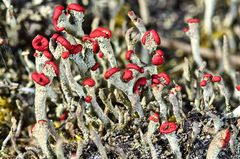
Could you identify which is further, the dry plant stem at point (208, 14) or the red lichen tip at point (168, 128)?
the dry plant stem at point (208, 14)

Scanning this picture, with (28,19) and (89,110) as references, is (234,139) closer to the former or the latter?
(89,110)

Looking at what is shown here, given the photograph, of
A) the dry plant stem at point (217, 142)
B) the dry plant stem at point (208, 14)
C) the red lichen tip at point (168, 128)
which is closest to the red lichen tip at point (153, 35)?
the red lichen tip at point (168, 128)

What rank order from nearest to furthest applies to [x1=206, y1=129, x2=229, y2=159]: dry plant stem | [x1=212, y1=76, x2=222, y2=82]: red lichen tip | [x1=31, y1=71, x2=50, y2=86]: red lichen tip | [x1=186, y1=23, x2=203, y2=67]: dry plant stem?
[x1=206, y1=129, x2=229, y2=159]: dry plant stem < [x1=31, y1=71, x2=50, y2=86]: red lichen tip < [x1=212, y1=76, x2=222, y2=82]: red lichen tip < [x1=186, y1=23, x2=203, y2=67]: dry plant stem

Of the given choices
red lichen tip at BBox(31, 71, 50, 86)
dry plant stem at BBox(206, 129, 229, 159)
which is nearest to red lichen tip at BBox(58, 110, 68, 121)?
red lichen tip at BBox(31, 71, 50, 86)

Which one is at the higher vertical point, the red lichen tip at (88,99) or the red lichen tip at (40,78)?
the red lichen tip at (40,78)

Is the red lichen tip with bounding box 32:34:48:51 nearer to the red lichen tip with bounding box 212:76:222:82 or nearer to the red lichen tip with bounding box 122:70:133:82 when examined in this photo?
the red lichen tip with bounding box 122:70:133:82

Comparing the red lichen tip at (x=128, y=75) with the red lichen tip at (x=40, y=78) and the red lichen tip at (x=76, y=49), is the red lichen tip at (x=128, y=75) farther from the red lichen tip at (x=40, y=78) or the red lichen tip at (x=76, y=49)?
the red lichen tip at (x=40, y=78)

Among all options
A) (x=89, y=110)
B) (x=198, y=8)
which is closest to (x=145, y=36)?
(x=89, y=110)

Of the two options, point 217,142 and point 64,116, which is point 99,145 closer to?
point 217,142
